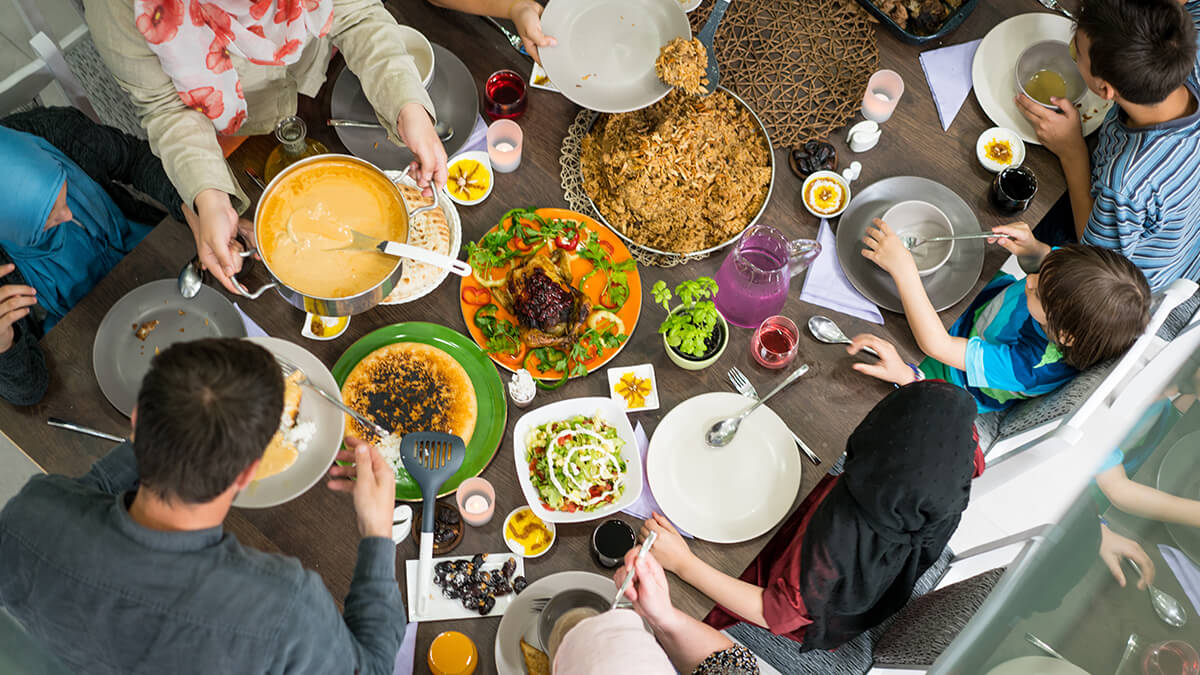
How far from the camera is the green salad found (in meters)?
1.74

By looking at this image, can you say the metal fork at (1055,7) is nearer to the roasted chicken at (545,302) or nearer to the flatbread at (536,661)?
the roasted chicken at (545,302)

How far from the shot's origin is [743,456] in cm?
188

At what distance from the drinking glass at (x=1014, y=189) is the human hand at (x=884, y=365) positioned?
57cm

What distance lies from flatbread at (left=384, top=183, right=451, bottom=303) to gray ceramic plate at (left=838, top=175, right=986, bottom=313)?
1.08m

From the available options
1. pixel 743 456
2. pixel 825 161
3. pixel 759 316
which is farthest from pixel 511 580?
pixel 825 161

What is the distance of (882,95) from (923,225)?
0.41 meters

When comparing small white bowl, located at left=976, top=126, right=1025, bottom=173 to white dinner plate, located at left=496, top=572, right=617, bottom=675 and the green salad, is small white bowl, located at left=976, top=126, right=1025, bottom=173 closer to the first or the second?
the green salad

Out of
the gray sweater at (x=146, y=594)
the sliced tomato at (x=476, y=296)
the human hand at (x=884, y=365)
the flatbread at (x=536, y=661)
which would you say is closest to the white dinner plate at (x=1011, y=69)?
the human hand at (x=884, y=365)

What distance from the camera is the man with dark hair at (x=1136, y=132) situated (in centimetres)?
204

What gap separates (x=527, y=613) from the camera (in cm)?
169

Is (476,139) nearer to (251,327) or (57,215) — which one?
(251,327)

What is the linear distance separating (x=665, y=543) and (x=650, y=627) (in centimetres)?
19

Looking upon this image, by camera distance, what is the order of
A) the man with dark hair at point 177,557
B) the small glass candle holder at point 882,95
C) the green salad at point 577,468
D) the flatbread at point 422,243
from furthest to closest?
the small glass candle holder at point 882,95
the flatbread at point 422,243
the green salad at point 577,468
the man with dark hair at point 177,557

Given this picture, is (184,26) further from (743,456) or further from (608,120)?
(743,456)
